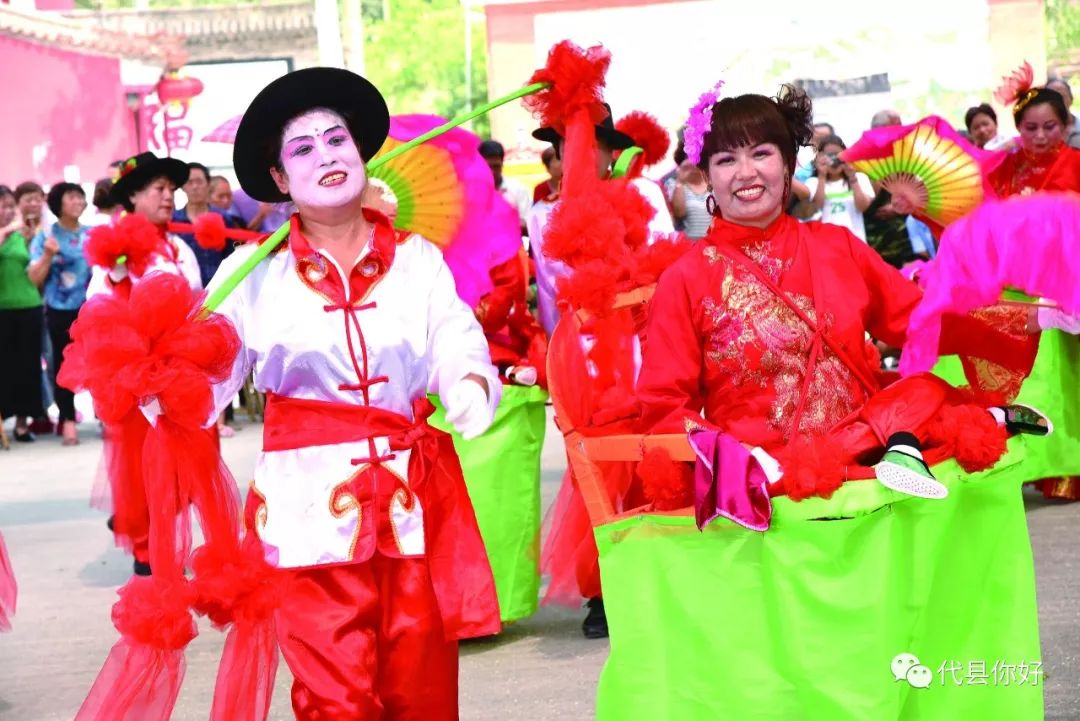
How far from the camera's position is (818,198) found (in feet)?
36.8

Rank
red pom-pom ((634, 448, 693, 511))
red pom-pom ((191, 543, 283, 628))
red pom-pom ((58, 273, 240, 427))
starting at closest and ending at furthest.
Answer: red pom-pom ((58, 273, 240, 427)), red pom-pom ((634, 448, 693, 511)), red pom-pom ((191, 543, 283, 628))

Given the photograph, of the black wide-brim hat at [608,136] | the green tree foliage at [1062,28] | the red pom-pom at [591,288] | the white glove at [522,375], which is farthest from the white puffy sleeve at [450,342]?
the green tree foliage at [1062,28]

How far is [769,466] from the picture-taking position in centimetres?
340

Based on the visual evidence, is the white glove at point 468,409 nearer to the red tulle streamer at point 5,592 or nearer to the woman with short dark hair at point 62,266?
the red tulle streamer at point 5,592

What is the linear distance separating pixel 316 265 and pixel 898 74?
815 inches

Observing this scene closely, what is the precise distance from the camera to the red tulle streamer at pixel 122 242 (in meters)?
7.11

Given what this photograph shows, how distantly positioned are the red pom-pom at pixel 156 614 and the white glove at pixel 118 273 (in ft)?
12.6

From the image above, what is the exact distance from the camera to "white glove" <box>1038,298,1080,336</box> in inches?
137

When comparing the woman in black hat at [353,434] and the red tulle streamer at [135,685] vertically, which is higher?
the woman in black hat at [353,434]

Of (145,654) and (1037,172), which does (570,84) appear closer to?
(145,654)

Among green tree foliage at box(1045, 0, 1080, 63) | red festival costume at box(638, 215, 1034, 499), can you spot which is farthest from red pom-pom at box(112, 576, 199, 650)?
green tree foliage at box(1045, 0, 1080, 63)

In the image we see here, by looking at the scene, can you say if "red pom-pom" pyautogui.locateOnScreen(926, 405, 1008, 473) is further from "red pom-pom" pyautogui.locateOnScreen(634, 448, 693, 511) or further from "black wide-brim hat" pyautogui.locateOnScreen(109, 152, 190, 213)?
"black wide-brim hat" pyautogui.locateOnScreen(109, 152, 190, 213)

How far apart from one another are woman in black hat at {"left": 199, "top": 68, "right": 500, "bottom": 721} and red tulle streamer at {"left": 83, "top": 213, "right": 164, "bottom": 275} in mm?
3355

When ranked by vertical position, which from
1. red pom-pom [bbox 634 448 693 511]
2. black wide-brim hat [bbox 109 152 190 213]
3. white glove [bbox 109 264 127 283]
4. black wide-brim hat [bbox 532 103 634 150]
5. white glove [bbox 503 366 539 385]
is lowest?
white glove [bbox 503 366 539 385]
